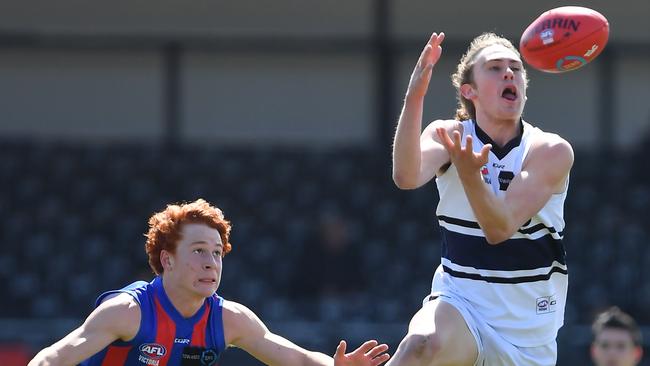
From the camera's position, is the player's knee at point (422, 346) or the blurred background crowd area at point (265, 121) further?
the blurred background crowd area at point (265, 121)

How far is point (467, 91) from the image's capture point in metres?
5.88

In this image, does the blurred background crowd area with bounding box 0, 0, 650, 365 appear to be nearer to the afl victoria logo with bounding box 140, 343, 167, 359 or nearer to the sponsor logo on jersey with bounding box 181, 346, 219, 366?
the sponsor logo on jersey with bounding box 181, 346, 219, 366

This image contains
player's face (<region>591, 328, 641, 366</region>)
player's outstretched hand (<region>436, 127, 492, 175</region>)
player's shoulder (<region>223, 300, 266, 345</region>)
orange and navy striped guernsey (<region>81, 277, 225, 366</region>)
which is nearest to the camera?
player's outstretched hand (<region>436, 127, 492, 175</region>)

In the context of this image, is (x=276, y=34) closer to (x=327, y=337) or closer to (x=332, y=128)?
(x=332, y=128)

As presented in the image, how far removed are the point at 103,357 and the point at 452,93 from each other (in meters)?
11.8

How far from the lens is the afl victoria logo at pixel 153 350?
583cm

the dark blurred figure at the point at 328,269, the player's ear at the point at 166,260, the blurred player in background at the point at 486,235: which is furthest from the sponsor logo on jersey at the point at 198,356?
the dark blurred figure at the point at 328,269

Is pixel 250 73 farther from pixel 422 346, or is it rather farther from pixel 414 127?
pixel 422 346

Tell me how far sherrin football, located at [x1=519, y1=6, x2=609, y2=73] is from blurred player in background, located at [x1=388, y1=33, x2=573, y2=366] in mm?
106

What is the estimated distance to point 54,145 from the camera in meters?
16.7

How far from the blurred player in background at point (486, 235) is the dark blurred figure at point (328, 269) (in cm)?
772

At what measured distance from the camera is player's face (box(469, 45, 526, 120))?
5707 mm

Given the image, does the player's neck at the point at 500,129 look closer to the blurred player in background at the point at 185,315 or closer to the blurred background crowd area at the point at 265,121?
the blurred player in background at the point at 185,315

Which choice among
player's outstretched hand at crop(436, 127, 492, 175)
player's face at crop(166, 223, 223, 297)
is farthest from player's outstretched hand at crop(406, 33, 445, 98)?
player's face at crop(166, 223, 223, 297)
